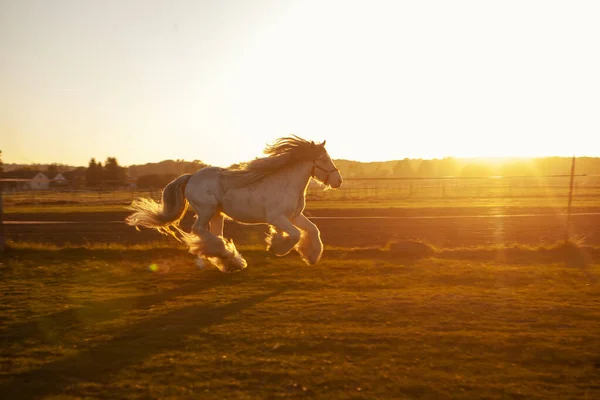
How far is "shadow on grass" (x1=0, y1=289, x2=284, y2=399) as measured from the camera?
337cm

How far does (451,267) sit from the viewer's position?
8.02 meters

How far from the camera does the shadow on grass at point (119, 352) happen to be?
3.37 metres

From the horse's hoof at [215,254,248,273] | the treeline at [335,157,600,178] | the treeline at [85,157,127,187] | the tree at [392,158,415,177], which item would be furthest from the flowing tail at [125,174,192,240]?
the tree at [392,158,415,177]

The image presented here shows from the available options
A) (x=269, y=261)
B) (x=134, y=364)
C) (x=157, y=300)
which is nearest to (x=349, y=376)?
(x=134, y=364)

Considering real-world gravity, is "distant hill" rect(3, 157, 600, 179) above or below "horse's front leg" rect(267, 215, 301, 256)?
above

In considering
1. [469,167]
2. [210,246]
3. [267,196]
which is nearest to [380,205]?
[267,196]

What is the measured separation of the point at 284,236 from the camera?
7.06 meters

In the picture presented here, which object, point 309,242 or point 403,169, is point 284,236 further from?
point 403,169

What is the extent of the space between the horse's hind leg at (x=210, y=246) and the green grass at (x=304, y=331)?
0.84 feet

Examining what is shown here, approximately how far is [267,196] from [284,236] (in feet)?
2.07

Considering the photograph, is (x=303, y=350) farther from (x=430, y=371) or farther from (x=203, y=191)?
(x=203, y=191)

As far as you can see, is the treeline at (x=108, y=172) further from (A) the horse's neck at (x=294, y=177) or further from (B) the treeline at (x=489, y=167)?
(B) the treeline at (x=489, y=167)

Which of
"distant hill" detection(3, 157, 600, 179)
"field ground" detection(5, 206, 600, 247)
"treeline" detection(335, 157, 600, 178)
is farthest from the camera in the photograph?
"treeline" detection(335, 157, 600, 178)

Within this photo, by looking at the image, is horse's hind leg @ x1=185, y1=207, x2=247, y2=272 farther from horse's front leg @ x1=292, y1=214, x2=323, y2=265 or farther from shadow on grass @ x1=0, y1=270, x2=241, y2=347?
horse's front leg @ x1=292, y1=214, x2=323, y2=265
